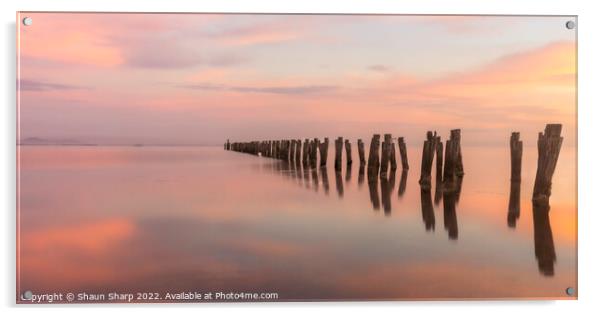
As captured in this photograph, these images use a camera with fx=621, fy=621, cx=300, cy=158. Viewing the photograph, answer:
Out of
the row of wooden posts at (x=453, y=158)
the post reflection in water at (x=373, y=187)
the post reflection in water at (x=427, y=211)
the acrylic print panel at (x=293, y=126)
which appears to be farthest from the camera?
the post reflection in water at (x=373, y=187)

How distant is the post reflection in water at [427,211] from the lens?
612 centimetres

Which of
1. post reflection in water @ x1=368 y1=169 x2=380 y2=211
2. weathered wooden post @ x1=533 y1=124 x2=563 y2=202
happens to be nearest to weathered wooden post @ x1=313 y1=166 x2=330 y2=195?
post reflection in water @ x1=368 y1=169 x2=380 y2=211

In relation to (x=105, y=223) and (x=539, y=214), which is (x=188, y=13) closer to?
(x=105, y=223)

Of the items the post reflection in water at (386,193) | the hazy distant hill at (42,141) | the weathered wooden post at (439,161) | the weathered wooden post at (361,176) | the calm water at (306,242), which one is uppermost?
the hazy distant hill at (42,141)

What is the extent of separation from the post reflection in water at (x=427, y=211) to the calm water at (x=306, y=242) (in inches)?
1.0

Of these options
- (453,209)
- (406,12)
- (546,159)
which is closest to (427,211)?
(453,209)

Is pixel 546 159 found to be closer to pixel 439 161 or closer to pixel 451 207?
pixel 451 207

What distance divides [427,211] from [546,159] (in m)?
1.37

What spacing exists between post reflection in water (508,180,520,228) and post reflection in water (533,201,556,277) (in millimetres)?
222

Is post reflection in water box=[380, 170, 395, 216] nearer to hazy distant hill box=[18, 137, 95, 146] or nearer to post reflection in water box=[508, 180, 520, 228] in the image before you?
post reflection in water box=[508, 180, 520, 228]

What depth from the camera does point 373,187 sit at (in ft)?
30.3

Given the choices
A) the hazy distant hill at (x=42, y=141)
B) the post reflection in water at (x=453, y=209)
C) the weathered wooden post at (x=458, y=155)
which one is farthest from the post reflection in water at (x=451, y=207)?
the hazy distant hill at (x=42, y=141)

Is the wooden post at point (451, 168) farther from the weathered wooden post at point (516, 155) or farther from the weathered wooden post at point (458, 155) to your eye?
the weathered wooden post at point (516, 155)
